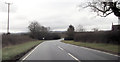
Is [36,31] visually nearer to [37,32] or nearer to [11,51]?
[37,32]

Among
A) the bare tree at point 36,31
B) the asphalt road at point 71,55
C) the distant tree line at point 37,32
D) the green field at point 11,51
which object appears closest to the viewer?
the asphalt road at point 71,55

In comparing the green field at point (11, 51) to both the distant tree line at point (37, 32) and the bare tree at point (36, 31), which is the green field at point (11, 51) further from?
the bare tree at point (36, 31)

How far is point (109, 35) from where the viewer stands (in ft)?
125

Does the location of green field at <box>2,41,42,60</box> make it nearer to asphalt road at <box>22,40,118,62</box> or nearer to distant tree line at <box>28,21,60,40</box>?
asphalt road at <box>22,40,118,62</box>

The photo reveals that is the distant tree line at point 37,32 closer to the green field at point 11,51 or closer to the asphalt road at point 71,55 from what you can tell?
the green field at point 11,51

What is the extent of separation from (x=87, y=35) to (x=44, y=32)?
82.5 m

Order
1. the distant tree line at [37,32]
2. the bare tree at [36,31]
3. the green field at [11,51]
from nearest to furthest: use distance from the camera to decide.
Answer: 1. the green field at [11,51]
2. the distant tree line at [37,32]
3. the bare tree at [36,31]

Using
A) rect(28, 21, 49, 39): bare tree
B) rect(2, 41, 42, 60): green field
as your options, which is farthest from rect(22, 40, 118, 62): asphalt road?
rect(28, 21, 49, 39): bare tree

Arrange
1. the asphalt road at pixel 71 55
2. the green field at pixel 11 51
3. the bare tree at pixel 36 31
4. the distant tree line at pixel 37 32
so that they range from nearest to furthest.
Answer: the asphalt road at pixel 71 55
the green field at pixel 11 51
the distant tree line at pixel 37 32
the bare tree at pixel 36 31

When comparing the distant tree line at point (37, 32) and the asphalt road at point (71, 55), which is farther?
the distant tree line at point (37, 32)

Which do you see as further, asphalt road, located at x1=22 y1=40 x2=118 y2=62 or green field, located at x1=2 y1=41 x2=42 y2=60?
green field, located at x1=2 y1=41 x2=42 y2=60

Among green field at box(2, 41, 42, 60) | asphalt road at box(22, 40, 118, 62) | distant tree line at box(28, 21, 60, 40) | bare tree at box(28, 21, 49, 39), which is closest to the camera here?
asphalt road at box(22, 40, 118, 62)

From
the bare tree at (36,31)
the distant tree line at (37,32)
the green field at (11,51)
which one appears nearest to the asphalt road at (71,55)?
the green field at (11,51)

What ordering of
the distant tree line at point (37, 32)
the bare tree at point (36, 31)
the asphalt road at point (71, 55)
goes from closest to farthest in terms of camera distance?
the asphalt road at point (71, 55)
the distant tree line at point (37, 32)
the bare tree at point (36, 31)
